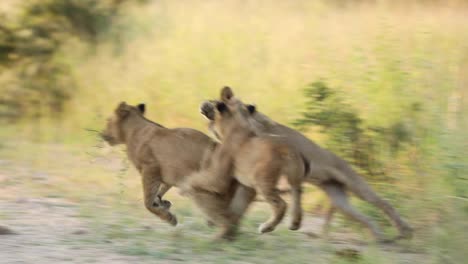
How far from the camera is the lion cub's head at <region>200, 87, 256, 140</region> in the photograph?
7.29 m

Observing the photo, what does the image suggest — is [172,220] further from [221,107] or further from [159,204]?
[221,107]

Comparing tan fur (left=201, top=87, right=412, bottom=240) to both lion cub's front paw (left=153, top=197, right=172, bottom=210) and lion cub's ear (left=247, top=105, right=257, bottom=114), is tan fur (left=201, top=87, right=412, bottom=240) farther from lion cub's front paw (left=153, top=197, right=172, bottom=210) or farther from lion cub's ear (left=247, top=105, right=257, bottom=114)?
lion cub's front paw (left=153, top=197, right=172, bottom=210)

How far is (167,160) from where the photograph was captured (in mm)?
7484

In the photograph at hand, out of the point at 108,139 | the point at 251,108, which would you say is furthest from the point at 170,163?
the point at 108,139

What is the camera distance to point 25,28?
14.6 meters

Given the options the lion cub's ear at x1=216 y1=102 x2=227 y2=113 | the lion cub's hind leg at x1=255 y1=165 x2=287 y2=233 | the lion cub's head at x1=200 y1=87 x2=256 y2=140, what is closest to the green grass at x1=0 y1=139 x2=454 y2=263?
the lion cub's hind leg at x1=255 y1=165 x2=287 y2=233

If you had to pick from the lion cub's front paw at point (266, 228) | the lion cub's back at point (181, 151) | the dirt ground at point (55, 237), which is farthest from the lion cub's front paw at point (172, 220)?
the lion cub's front paw at point (266, 228)

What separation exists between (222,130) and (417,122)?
2335 millimetres

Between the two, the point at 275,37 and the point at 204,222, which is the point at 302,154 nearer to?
the point at 204,222

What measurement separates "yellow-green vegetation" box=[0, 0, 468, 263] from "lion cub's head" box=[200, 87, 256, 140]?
0.83m

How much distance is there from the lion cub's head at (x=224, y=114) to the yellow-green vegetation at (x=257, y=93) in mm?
830

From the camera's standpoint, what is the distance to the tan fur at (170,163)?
7.20 metres

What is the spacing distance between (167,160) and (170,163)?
0.12 ft

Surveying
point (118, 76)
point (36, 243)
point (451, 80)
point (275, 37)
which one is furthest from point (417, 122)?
point (118, 76)
